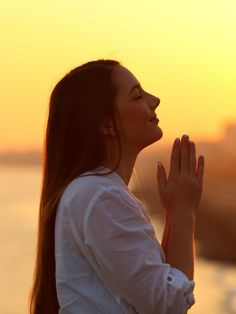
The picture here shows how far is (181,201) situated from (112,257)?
0.16m

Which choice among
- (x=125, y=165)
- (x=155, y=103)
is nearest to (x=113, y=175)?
(x=125, y=165)

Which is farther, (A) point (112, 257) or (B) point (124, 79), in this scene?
(B) point (124, 79)

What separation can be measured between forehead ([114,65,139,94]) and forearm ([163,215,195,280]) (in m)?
0.21

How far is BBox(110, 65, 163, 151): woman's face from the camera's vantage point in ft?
4.59

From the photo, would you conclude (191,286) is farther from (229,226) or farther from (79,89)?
(229,226)

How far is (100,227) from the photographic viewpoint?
132 cm

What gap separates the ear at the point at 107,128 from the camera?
4.60 feet

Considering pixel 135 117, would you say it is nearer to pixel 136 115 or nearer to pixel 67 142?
pixel 136 115

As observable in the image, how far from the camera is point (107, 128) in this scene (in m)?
1.40

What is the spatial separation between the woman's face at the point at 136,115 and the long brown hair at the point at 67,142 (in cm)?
1

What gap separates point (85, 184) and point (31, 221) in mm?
14081

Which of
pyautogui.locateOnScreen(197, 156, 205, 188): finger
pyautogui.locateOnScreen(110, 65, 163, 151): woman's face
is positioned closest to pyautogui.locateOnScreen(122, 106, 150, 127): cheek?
pyautogui.locateOnScreen(110, 65, 163, 151): woman's face

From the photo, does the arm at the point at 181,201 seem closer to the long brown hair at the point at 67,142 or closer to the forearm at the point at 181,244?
the forearm at the point at 181,244

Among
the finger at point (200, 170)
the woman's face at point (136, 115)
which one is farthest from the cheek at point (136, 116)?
the finger at point (200, 170)
